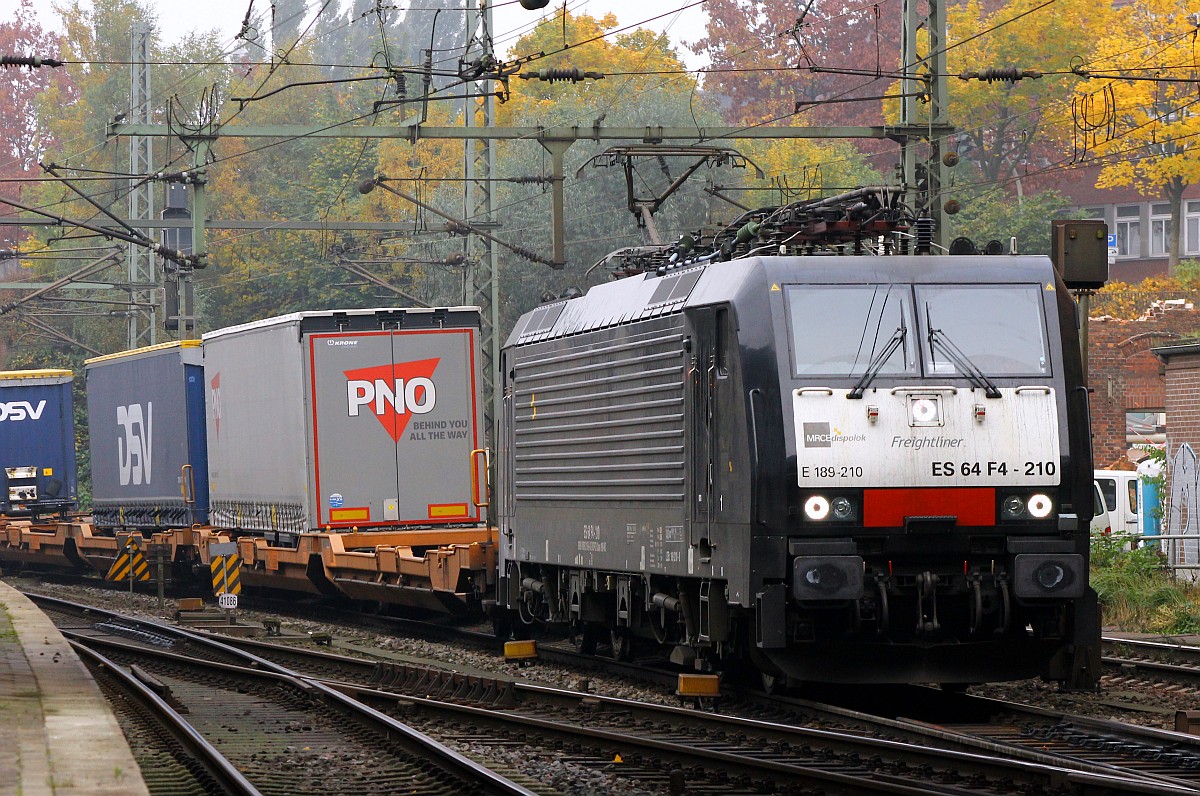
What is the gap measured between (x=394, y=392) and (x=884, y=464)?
11113 millimetres

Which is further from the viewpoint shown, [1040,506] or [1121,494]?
[1121,494]

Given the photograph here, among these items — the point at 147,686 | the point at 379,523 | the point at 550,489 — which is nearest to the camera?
the point at 147,686

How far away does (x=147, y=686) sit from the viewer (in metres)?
15.5

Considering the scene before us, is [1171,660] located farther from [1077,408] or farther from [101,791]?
[101,791]

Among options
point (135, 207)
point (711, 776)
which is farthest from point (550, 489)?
point (135, 207)

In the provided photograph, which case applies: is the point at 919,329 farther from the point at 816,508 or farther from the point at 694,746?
the point at 694,746

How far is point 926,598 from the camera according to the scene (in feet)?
39.6

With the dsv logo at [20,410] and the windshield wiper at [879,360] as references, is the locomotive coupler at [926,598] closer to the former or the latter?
the windshield wiper at [879,360]

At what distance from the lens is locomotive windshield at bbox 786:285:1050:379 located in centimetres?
1229

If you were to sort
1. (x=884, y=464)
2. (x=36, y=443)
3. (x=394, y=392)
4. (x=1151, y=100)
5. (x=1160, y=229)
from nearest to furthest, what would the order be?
(x=884, y=464), (x=394, y=392), (x=36, y=443), (x=1151, y=100), (x=1160, y=229)

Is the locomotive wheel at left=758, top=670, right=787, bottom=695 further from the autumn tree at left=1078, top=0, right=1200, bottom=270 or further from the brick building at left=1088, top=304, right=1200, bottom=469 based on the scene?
the autumn tree at left=1078, top=0, right=1200, bottom=270

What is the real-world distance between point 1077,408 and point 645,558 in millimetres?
3597

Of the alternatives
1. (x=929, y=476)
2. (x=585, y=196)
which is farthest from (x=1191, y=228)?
(x=929, y=476)

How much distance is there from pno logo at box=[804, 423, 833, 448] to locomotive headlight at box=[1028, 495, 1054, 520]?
1.43 meters
